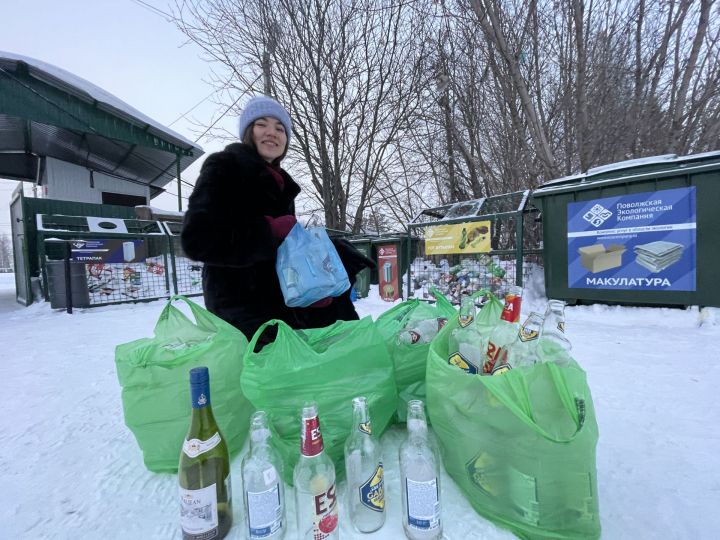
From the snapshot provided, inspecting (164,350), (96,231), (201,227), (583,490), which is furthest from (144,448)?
(96,231)

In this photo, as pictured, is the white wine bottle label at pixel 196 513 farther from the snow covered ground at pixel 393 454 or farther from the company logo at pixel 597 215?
the company logo at pixel 597 215

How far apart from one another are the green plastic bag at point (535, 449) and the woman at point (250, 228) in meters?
0.93

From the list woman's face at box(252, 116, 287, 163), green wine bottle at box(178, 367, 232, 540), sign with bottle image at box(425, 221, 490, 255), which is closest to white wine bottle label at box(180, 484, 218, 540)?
green wine bottle at box(178, 367, 232, 540)

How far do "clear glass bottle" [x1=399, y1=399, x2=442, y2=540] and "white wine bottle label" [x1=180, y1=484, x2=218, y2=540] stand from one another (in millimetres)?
507

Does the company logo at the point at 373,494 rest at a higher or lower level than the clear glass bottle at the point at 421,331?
lower

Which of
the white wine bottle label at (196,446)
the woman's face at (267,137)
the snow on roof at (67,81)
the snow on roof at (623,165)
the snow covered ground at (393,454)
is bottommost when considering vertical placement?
the snow covered ground at (393,454)

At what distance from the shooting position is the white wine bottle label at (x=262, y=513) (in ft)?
2.70

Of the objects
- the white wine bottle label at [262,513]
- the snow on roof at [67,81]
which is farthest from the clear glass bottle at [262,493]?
the snow on roof at [67,81]

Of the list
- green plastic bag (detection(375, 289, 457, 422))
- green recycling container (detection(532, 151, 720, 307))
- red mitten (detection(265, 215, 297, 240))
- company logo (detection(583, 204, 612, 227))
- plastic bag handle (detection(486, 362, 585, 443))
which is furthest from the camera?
company logo (detection(583, 204, 612, 227))

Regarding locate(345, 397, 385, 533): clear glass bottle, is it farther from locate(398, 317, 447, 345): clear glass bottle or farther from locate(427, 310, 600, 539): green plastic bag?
locate(398, 317, 447, 345): clear glass bottle

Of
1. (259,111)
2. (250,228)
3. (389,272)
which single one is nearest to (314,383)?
(250,228)

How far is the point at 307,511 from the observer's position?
0.88 metres

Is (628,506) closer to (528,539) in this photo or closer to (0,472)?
(528,539)

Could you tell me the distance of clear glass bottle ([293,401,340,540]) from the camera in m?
0.83
